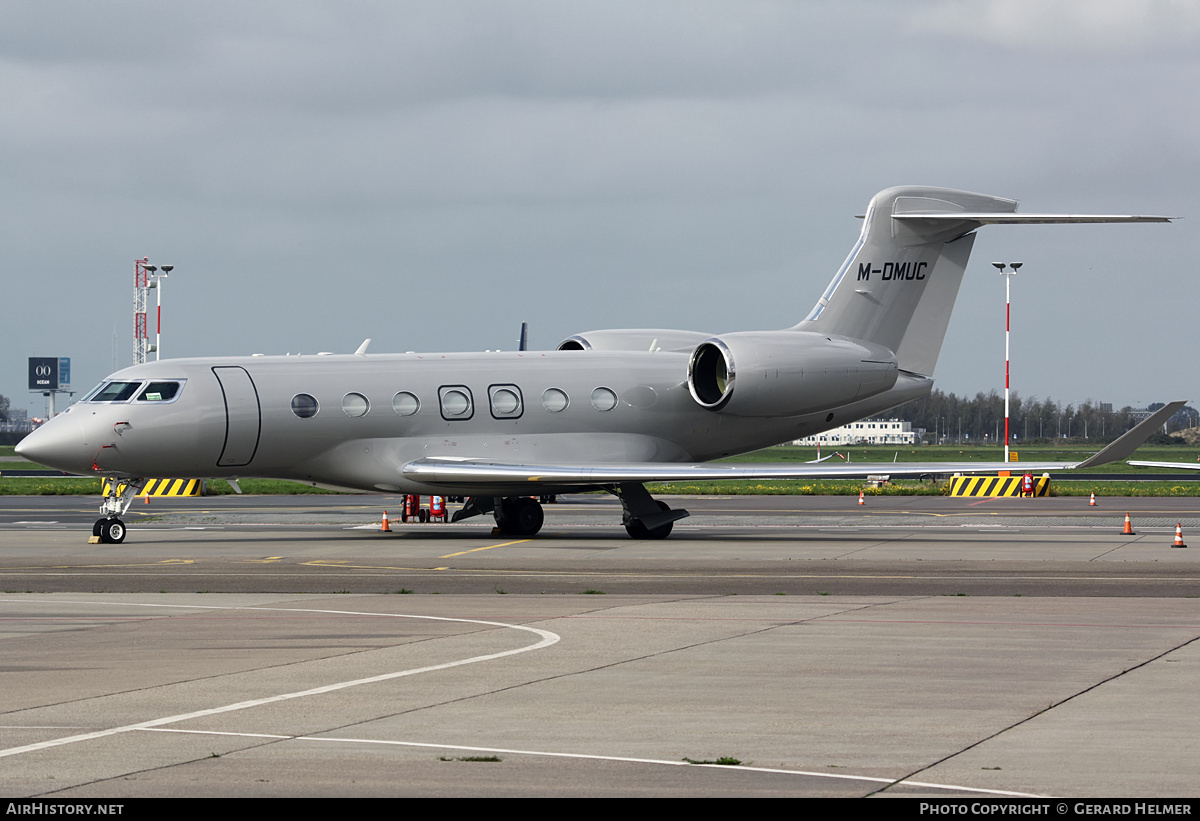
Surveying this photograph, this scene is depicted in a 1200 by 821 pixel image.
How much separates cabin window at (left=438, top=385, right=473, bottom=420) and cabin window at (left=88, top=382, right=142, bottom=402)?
616 centimetres

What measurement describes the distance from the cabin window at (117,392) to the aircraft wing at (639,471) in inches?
222

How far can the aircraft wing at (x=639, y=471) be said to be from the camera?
27.6 m

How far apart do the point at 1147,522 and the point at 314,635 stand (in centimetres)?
2644

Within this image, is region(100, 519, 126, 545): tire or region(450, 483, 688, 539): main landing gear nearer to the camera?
region(100, 519, 126, 545): tire

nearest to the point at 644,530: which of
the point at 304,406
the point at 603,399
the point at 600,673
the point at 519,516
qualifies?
the point at 519,516

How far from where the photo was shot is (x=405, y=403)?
29922 mm

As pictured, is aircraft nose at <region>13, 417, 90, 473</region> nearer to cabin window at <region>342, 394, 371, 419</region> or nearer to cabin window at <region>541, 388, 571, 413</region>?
cabin window at <region>342, 394, 371, 419</region>

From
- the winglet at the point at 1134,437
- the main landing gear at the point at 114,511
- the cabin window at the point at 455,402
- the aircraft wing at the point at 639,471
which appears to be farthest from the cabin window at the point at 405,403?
the winglet at the point at 1134,437

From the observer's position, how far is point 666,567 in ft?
76.4

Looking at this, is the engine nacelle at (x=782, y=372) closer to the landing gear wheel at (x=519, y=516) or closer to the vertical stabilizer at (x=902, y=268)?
the vertical stabilizer at (x=902, y=268)

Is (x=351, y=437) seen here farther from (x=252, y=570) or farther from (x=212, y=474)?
(x=252, y=570)

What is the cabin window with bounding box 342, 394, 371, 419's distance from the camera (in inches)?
1156

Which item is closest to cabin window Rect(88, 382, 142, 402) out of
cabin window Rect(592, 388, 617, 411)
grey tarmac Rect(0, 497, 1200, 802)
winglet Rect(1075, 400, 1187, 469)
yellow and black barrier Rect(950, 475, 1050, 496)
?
grey tarmac Rect(0, 497, 1200, 802)
